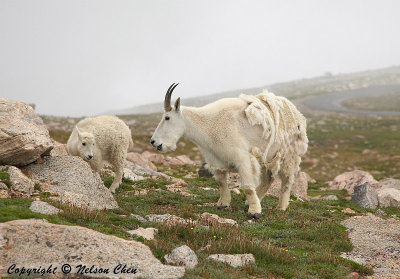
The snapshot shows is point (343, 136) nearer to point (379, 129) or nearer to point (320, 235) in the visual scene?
point (379, 129)

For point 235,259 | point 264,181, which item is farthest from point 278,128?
point 235,259

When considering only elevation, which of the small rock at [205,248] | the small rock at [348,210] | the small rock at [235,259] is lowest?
the small rock at [348,210]

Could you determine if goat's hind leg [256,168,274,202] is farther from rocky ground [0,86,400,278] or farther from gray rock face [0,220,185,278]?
gray rock face [0,220,185,278]

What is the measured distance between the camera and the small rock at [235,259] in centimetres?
834

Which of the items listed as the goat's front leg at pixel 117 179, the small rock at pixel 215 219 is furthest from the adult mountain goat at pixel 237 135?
the goat's front leg at pixel 117 179

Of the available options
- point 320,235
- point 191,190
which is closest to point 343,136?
point 191,190

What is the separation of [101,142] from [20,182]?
4.49 m

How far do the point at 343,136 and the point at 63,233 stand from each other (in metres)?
56.4

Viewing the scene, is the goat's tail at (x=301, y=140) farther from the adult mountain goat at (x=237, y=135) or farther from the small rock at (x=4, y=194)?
the small rock at (x=4, y=194)

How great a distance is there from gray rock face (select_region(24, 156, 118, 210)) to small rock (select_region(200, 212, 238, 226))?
9.16ft

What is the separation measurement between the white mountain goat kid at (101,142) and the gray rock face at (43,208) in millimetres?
4890

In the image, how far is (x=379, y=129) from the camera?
63.9 metres

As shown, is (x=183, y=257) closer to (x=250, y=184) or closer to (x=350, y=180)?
(x=250, y=184)

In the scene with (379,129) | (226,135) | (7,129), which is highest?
(7,129)
